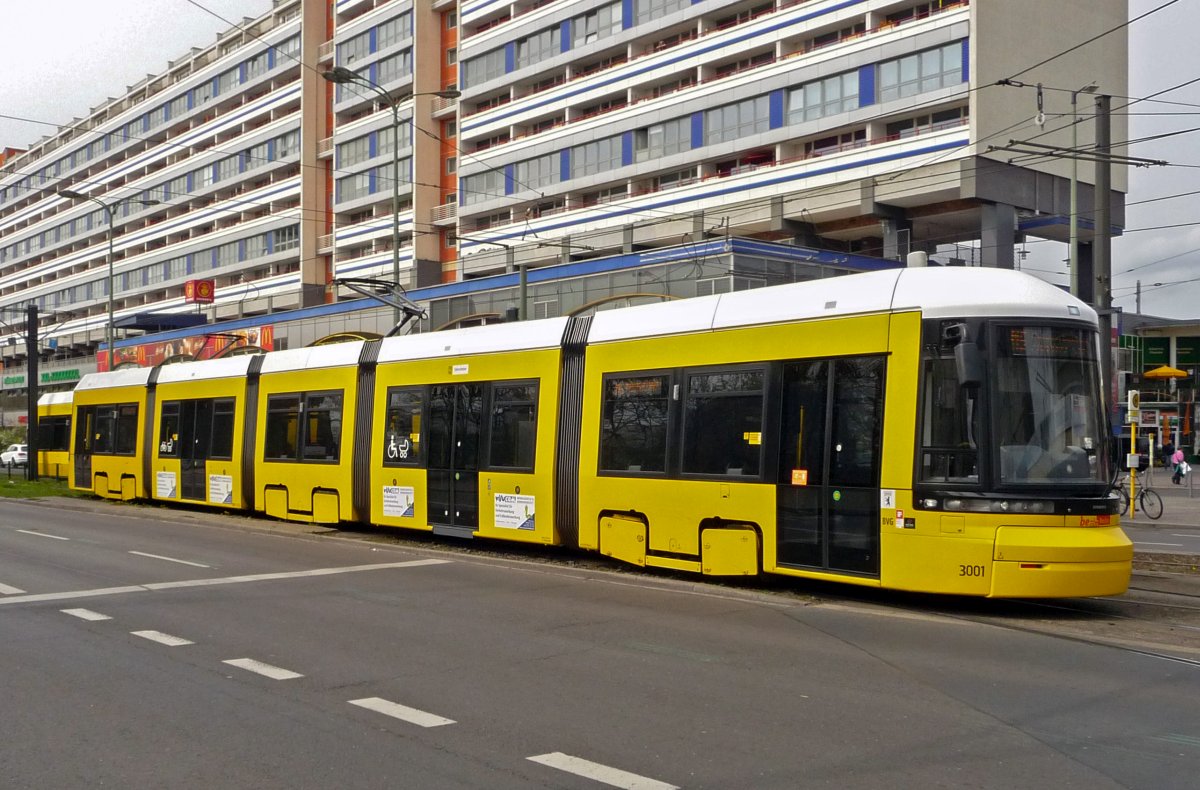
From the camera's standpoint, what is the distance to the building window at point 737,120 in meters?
47.1

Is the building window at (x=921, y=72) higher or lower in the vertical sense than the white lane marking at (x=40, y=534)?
higher

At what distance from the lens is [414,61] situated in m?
67.5

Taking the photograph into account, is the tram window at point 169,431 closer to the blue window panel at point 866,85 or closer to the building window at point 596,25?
the blue window panel at point 866,85

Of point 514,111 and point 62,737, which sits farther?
point 514,111

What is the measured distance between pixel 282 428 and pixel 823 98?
3047 centimetres

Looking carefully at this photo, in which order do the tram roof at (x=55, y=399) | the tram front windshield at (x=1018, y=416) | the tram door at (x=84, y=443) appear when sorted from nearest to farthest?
the tram front windshield at (x=1018, y=416), the tram door at (x=84, y=443), the tram roof at (x=55, y=399)

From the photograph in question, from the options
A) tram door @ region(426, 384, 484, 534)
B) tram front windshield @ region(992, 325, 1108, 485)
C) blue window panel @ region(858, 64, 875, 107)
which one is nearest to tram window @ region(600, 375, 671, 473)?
tram door @ region(426, 384, 484, 534)

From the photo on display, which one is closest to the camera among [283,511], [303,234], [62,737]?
[62,737]

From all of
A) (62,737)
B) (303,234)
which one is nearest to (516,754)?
(62,737)

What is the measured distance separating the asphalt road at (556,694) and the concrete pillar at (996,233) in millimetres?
32982

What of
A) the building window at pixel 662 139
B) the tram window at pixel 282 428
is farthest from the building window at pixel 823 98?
the tram window at pixel 282 428

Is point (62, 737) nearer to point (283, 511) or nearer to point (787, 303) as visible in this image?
point (787, 303)

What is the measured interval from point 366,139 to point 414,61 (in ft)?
21.7

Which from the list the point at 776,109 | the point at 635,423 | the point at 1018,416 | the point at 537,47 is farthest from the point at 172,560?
the point at 537,47
